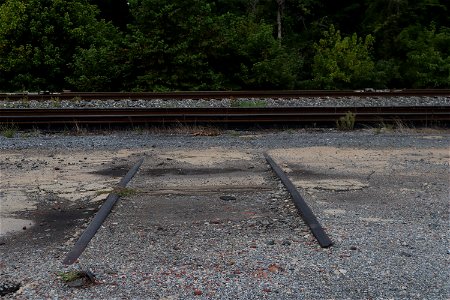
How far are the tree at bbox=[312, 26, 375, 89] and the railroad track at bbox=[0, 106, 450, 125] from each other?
11.8m

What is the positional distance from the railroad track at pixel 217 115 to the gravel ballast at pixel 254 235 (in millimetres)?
3196

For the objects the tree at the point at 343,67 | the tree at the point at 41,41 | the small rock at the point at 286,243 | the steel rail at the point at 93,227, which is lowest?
the tree at the point at 343,67

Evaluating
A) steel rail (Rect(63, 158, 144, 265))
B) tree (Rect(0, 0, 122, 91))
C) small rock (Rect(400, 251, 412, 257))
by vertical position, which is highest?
tree (Rect(0, 0, 122, 91))

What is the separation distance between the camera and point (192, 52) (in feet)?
81.6

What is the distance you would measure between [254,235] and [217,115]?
8669mm

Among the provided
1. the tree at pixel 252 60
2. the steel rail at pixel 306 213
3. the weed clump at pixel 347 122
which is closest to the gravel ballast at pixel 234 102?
the weed clump at pixel 347 122

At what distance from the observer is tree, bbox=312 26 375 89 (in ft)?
88.1

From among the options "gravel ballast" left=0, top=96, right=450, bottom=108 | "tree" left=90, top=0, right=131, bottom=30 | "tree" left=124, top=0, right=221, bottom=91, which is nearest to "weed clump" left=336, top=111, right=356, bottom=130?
"gravel ballast" left=0, top=96, right=450, bottom=108

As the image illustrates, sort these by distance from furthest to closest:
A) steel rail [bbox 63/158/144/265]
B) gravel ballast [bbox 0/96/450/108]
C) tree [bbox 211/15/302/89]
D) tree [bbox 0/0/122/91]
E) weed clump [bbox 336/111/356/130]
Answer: tree [bbox 0/0/122/91] → tree [bbox 211/15/302/89] → gravel ballast [bbox 0/96/450/108] → weed clump [bbox 336/111/356/130] → steel rail [bbox 63/158/144/265]

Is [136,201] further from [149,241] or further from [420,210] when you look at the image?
[420,210]

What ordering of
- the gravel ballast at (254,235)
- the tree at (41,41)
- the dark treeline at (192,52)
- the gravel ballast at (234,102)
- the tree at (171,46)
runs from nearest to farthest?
the gravel ballast at (254,235) < the gravel ballast at (234,102) < the tree at (171,46) < the dark treeline at (192,52) < the tree at (41,41)

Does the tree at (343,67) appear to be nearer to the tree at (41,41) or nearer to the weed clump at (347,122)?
the tree at (41,41)

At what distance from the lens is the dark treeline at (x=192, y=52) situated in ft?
78.3

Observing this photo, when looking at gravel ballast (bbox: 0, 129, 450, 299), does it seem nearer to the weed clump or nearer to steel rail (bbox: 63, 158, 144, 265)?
steel rail (bbox: 63, 158, 144, 265)
